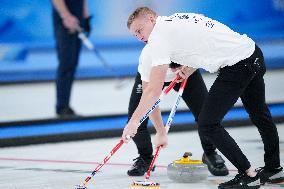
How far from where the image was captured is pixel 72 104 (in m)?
7.93

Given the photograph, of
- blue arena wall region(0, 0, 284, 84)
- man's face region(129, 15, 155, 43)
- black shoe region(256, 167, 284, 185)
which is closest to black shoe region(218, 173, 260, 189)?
black shoe region(256, 167, 284, 185)

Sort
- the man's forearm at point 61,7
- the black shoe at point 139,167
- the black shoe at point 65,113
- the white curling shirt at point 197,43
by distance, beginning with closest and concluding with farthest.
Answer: the white curling shirt at point 197,43 < the black shoe at point 139,167 < the man's forearm at point 61,7 < the black shoe at point 65,113

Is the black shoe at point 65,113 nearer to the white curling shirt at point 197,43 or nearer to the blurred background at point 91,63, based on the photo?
the blurred background at point 91,63

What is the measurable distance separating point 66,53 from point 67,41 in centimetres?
12

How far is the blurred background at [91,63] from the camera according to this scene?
25.1ft

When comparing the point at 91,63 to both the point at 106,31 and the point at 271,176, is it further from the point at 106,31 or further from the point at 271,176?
the point at 271,176

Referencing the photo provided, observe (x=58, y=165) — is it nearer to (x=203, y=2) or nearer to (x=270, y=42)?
(x=203, y=2)

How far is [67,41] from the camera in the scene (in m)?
7.65

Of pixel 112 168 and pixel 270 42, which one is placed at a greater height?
pixel 270 42

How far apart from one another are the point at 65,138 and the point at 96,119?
0.48 metres

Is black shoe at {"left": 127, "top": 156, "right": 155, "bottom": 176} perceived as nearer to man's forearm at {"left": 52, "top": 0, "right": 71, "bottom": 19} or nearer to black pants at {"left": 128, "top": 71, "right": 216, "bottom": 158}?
black pants at {"left": 128, "top": 71, "right": 216, "bottom": 158}

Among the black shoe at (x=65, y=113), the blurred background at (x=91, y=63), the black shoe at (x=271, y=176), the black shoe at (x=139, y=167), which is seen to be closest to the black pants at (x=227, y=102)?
the black shoe at (x=271, y=176)

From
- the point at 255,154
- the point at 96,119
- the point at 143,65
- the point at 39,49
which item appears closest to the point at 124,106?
the point at 96,119

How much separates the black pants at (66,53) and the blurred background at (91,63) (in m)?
0.13
